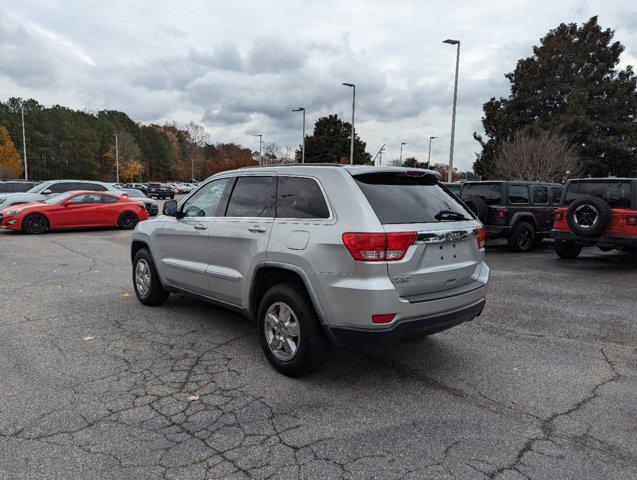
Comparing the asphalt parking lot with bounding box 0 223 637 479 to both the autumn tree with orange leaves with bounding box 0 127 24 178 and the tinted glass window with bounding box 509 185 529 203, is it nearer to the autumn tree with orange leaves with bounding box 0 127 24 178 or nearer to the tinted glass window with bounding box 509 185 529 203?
the tinted glass window with bounding box 509 185 529 203

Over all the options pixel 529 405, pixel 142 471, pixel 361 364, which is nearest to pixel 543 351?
pixel 529 405

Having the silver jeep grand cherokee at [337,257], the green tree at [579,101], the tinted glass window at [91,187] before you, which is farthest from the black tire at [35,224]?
the green tree at [579,101]

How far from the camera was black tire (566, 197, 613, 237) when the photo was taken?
880cm

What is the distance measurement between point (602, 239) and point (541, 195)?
10.4 ft

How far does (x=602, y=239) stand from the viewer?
9023 mm

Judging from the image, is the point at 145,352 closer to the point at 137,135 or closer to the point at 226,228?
the point at 226,228

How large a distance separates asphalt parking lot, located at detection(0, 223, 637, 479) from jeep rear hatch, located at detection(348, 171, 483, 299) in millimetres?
873

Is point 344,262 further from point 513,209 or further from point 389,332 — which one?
point 513,209

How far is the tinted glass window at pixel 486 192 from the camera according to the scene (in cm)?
1128

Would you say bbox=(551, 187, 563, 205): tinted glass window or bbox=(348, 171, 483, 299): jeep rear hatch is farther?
bbox=(551, 187, 563, 205): tinted glass window

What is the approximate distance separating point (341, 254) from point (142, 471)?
1.82m

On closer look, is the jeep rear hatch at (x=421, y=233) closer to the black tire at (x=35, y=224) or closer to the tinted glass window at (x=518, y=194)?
the tinted glass window at (x=518, y=194)

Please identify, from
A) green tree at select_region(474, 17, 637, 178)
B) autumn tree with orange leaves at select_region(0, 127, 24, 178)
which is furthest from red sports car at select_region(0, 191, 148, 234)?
autumn tree with orange leaves at select_region(0, 127, 24, 178)

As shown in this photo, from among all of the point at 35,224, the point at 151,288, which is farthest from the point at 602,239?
the point at 35,224
